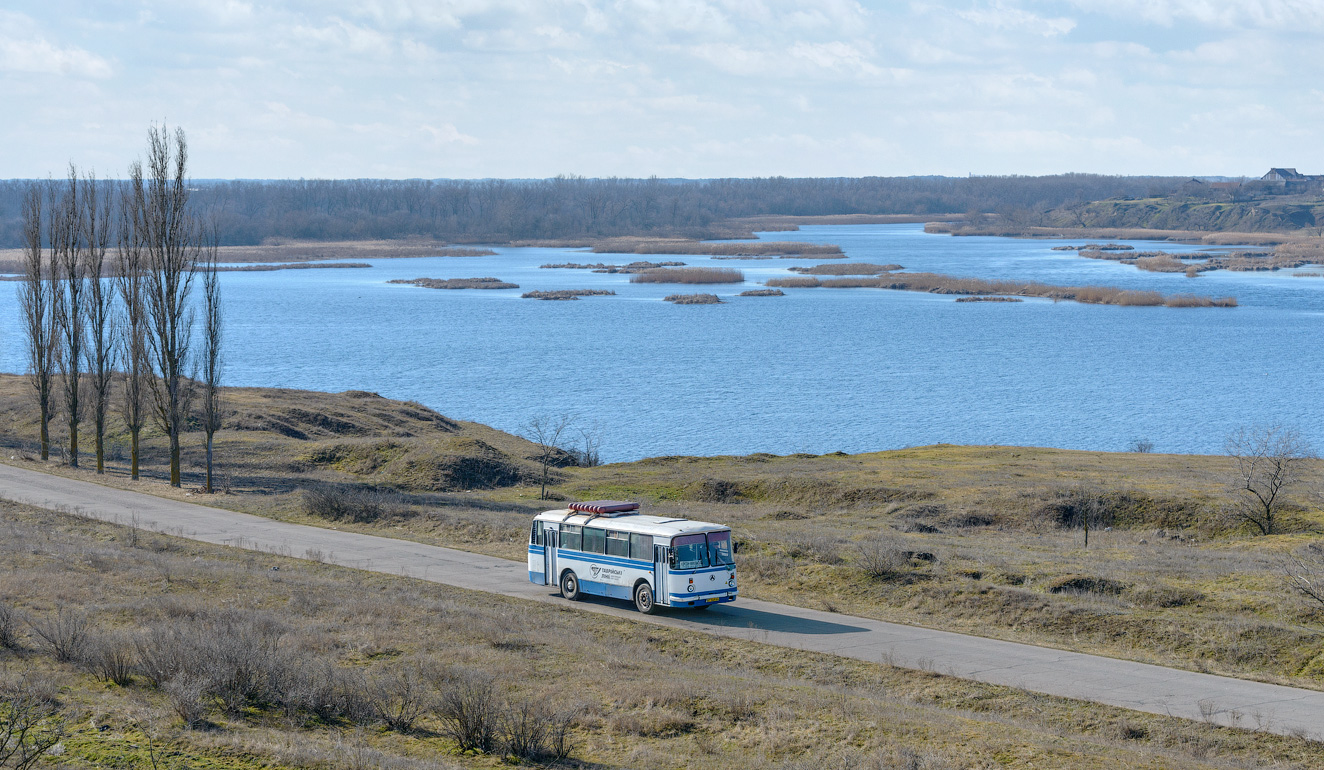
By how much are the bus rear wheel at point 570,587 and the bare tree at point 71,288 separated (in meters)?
31.7

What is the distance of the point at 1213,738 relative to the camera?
53.0ft

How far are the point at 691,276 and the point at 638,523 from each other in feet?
482

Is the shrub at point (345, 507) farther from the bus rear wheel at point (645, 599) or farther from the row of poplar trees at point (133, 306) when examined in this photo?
the bus rear wheel at point (645, 599)

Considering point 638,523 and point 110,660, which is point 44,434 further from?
point 110,660

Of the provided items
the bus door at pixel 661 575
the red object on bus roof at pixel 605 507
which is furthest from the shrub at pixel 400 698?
the red object on bus roof at pixel 605 507

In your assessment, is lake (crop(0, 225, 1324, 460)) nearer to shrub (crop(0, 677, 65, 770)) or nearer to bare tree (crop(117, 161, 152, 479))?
bare tree (crop(117, 161, 152, 479))

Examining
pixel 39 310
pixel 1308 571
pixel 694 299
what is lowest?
pixel 1308 571

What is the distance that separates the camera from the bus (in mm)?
24484

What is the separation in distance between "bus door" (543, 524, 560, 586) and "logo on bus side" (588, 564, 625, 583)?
1.23 meters

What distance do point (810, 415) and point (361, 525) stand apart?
156 ft

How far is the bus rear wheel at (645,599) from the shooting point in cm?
2497

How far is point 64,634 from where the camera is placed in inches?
623

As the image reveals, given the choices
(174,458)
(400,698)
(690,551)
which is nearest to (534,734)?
(400,698)

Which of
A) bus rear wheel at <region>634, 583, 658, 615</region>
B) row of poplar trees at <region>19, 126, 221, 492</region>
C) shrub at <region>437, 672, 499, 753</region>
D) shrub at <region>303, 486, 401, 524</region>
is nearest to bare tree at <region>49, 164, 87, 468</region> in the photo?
row of poplar trees at <region>19, 126, 221, 492</region>
